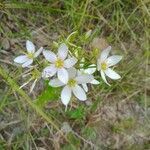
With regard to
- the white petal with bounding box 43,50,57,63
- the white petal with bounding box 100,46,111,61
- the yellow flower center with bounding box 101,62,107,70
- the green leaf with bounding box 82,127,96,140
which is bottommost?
the green leaf with bounding box 82,127,96,140

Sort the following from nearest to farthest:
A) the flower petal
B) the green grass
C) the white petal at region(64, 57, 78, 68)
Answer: the white petal at region(64, 57, 78, 68), the flower petal, the green grass

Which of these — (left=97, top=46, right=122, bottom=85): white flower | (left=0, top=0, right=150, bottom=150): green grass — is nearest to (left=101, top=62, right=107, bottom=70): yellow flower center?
(left=97, top=46, right=122, bottom=85): white flower

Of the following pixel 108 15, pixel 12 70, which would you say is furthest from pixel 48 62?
pixel 108 15

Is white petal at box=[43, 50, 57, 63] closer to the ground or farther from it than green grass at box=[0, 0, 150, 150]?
farther from it

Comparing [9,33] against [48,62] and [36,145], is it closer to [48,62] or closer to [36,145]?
[36,145]

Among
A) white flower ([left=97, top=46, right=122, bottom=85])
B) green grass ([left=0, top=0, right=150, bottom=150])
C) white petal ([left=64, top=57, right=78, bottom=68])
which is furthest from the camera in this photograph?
green grass ([left=0, top=0, right=150, bottom=150])

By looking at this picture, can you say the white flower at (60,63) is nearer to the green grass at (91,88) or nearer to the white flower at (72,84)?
the white flower at (72,84)

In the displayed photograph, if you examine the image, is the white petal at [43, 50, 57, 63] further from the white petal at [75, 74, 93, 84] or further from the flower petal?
the flower petal
